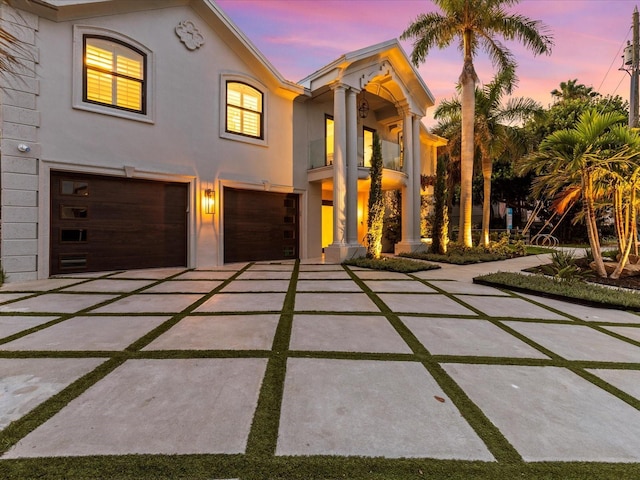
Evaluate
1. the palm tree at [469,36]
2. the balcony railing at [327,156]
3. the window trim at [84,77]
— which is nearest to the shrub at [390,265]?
the balcony railing at [327,156]

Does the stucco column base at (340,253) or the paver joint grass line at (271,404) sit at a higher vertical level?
the stucco column base at (340,253)

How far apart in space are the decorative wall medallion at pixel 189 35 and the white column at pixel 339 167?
13.7 feet

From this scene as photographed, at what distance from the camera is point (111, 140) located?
7215 millimetres

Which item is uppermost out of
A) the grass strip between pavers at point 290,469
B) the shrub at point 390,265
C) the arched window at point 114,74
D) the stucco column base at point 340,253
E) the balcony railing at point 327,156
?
the arched window at point 114,74

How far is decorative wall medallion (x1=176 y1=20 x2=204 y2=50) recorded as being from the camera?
8094 mm

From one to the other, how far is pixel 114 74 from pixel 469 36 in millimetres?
11701

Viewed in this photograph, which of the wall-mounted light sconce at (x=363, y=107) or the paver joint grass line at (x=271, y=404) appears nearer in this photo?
the paver joint grass line at (x=271, y=404)

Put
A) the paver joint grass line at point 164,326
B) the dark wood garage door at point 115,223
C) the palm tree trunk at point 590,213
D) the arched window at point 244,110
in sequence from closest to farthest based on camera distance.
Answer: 1. the paver joint grass line at point 164,326
2. the palm tree trunk at point 590,213
3. the dark wood garage door at point 115,223
4. the arched window at point 244,110

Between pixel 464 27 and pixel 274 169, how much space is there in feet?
28.3

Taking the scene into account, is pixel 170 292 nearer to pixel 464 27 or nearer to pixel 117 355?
pixel 117 355

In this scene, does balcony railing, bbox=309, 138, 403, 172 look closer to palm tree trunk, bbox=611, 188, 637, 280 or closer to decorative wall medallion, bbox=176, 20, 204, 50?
decorative wall medallion, bbox=176, 20, 204, 50

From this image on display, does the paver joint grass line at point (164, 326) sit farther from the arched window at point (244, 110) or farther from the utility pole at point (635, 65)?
the utility pole at point (635, 65)

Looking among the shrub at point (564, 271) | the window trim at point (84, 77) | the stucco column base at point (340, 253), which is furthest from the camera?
the stucco column base at point (340, 253)

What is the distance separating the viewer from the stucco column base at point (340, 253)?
9.55 m
